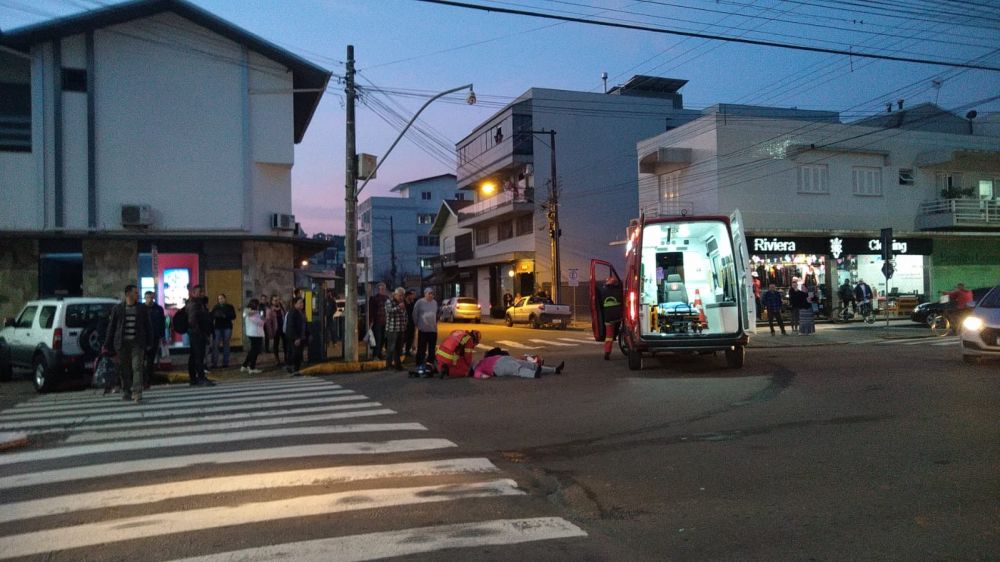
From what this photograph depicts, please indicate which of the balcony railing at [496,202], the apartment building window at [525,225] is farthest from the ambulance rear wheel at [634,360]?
the apartment building window at [525,225]

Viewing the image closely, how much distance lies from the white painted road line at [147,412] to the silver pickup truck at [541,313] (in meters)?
22.6

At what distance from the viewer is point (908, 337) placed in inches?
875

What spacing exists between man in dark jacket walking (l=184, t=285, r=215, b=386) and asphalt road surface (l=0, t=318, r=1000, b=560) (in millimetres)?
2224

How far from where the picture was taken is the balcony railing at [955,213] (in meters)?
32.0

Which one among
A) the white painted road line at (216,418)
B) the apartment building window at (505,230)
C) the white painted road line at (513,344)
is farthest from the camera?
the apartment building window at (505,230)

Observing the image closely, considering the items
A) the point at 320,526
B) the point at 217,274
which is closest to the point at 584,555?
the point at 320,526

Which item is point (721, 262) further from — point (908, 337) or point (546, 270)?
point (546, 270)

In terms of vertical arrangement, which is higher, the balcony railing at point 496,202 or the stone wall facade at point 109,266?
the balcony railing at point 496,202

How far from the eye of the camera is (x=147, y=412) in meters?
10.5

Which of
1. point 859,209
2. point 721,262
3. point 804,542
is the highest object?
point 859,209

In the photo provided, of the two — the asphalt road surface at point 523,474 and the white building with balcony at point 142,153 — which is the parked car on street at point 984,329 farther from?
the white building with balcony at point 142,153

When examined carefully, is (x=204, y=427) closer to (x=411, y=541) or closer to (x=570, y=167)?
(x=411, y=541)

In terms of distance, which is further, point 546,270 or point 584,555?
point 546,270

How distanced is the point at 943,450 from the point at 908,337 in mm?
17327
